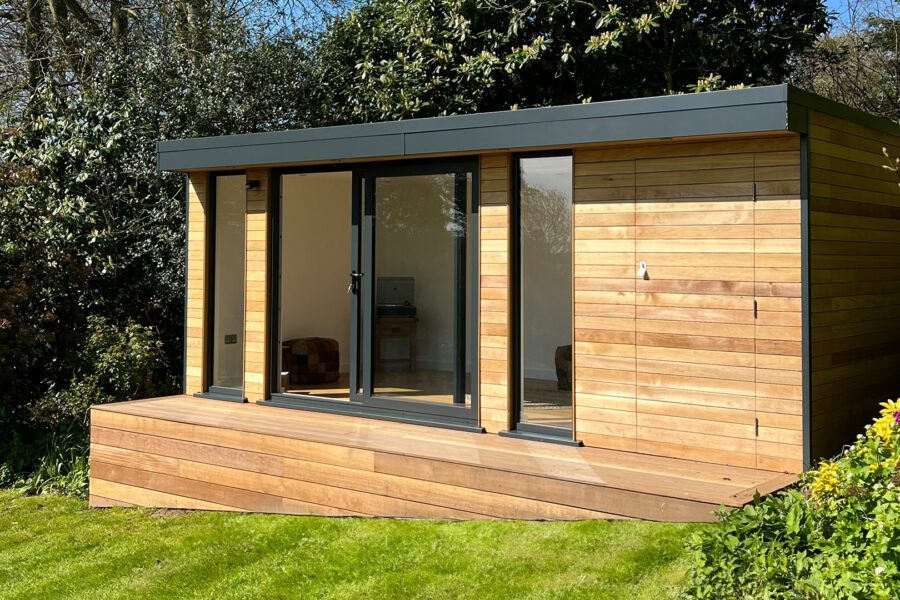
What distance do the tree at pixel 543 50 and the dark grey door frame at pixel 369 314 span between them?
3494mm

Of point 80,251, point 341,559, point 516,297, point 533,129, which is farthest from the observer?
point 80,251

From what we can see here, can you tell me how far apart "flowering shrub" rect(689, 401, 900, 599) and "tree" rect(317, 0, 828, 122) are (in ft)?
20.8

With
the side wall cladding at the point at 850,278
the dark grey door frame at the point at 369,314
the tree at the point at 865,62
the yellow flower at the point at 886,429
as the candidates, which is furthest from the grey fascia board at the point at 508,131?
the tree at the point at 865,62

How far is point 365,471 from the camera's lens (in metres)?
5.71

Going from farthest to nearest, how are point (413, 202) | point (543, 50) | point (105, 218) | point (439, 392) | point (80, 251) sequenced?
point (105, 218)
point (543, 50)
point (80, 251)
point (413, 202)
point (439, 392)

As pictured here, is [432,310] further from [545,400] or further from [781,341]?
[781,341]

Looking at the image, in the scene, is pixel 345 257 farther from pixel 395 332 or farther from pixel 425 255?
pixel 425 255

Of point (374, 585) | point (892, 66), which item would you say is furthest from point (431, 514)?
point (892, 66)

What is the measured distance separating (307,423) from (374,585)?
237 centimetres

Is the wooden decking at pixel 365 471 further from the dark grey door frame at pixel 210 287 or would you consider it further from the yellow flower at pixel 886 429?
the yellow flower at pixel 886 429

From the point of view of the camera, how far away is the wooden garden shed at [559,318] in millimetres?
5203

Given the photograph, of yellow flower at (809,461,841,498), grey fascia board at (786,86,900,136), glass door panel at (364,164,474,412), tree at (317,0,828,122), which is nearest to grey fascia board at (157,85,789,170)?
grey fascia board at (786,86,900,136)

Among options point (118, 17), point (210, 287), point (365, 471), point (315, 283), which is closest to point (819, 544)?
point (365, 471)

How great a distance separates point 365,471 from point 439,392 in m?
1.15
